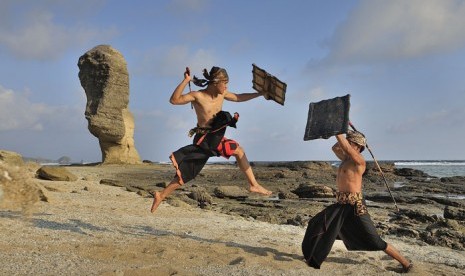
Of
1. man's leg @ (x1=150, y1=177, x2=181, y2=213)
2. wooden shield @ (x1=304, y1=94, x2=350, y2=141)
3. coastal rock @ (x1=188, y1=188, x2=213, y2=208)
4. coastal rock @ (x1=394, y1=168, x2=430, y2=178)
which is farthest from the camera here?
coastal rock @ (x1=394, y1=168, x2=430, y2=178)

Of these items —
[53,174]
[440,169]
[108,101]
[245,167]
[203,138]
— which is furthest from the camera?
[440,169]

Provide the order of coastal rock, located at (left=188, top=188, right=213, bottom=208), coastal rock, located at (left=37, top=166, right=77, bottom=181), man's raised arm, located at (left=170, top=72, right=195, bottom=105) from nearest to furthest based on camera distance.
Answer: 1. man's raised arm, located at (left=170, top=72, right=195, bottom=105)
2. coastal rock, located at (left=188, top=188, right=213, bottom=208)
3. coastal rock, located at (left=37, top=166, right=77, bottom=181)

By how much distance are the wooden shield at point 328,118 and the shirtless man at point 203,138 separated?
4.95 ft

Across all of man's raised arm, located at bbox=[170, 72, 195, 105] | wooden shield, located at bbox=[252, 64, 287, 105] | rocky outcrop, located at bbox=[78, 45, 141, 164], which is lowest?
man's raised arm, located at bbox=[170, 72, 195, 105]

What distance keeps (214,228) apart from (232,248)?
5.14 feet

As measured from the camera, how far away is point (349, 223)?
490 centimetres

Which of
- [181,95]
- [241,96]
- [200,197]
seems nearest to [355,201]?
[241,96]

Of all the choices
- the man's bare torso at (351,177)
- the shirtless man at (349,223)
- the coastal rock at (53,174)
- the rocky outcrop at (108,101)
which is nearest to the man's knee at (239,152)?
the shirtless man at (349,223)

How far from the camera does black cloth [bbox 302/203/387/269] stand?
4.77 meters

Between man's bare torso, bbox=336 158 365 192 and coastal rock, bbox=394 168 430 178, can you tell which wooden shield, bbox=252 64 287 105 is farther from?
coastal rock, bbox=394 168 430 178

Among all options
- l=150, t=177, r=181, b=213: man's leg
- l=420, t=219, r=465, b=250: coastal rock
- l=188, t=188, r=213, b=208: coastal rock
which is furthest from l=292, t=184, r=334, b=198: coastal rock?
l=150, t=177, r=181, b=213: man's leg

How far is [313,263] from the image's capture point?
480 centimetres

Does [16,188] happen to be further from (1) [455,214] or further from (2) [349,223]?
(1) [455,214]

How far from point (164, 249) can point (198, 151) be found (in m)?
A: 1.52
